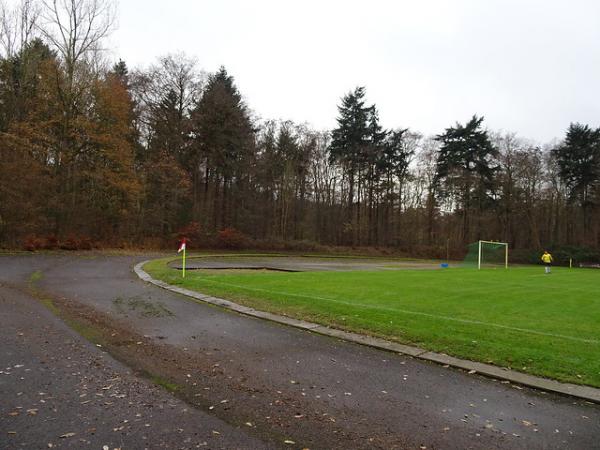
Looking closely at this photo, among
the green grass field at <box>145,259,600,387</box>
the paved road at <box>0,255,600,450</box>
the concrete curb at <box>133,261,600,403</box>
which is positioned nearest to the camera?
the paved road at <box>0,255,600,450</box>

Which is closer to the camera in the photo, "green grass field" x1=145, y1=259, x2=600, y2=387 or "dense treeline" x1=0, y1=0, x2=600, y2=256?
"green grass field" x1=145, y1=259, x2=600, y2=387

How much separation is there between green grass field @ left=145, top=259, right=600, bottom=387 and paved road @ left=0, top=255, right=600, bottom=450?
38.8 inches

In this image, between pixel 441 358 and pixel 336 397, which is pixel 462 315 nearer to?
pixel 441 358

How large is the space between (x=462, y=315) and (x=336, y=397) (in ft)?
18.7

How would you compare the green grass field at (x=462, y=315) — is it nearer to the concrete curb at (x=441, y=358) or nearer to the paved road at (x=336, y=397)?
the concrete curb at (x=441, y=358)

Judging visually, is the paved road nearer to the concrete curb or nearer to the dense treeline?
the concrete curb

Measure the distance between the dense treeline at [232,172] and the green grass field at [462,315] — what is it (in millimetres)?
18353

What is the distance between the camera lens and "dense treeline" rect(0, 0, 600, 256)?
92.6 ft

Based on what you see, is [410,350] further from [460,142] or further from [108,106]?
[460,142]

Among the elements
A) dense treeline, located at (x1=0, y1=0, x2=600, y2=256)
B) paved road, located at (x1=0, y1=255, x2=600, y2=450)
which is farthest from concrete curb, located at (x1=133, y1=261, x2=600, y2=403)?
dense treeline, located at (x1=0, y1=0, x2=600, y2=256)

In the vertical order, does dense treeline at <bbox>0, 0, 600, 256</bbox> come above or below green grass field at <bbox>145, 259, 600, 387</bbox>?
above

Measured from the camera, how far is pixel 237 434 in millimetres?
3410

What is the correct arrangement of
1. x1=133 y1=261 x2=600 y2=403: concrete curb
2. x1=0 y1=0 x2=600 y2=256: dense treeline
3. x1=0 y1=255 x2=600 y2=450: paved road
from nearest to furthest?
1. x1=0 y1=255 x2=600 y2=450: paved road
2. x1=133 y1=261 x2=600 y2=403: concrete curb
3. x1=0 y1=0 x2=600 y2=256: dense treeline

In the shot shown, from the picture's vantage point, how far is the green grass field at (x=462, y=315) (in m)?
5.95
